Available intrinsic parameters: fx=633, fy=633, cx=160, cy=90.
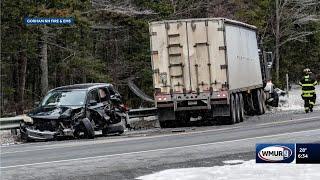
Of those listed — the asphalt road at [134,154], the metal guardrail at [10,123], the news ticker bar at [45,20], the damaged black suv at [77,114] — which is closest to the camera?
the asphalt road at [134,154]

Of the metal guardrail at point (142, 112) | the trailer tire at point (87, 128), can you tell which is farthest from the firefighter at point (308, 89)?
the trailer tire at point (87, 128)

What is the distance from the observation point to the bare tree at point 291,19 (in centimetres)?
4969

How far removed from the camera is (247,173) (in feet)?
30.3

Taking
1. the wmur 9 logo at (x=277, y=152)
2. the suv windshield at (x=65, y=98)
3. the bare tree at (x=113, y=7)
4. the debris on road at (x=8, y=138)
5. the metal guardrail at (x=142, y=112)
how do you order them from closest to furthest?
the wmur 9 logo at (x=277, y=152) → the debris on road at (x=8, y=138) → the suv windshield at (x=65, y=98) → the metal guardrail at (x=142, y=112) → the bare tree at (x=113, y=7)

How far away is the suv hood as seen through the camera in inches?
680

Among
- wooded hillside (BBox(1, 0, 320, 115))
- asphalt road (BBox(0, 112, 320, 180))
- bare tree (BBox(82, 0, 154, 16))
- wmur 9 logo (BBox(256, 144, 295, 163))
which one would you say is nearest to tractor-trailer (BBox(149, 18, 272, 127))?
asphalt road (BBox(0, 112, 320, 180))

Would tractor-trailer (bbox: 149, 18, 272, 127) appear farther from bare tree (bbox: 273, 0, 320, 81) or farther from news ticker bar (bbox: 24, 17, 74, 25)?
bare tree (bbox: 273, 0, 320, 81)

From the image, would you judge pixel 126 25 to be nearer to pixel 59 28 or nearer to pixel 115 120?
pixel 59 28

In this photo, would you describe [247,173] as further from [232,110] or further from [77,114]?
[232,110]

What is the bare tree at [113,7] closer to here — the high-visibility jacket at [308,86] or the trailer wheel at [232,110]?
the high-visibility jacket at [308,86]

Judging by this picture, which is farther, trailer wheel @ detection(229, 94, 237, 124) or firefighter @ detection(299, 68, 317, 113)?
firefighter @ detection(299, 68, 317, 113)

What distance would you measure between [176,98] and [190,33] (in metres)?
2.22

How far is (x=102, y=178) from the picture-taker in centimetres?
967

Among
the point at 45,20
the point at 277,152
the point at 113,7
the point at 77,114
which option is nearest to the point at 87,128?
the point at 77,114
